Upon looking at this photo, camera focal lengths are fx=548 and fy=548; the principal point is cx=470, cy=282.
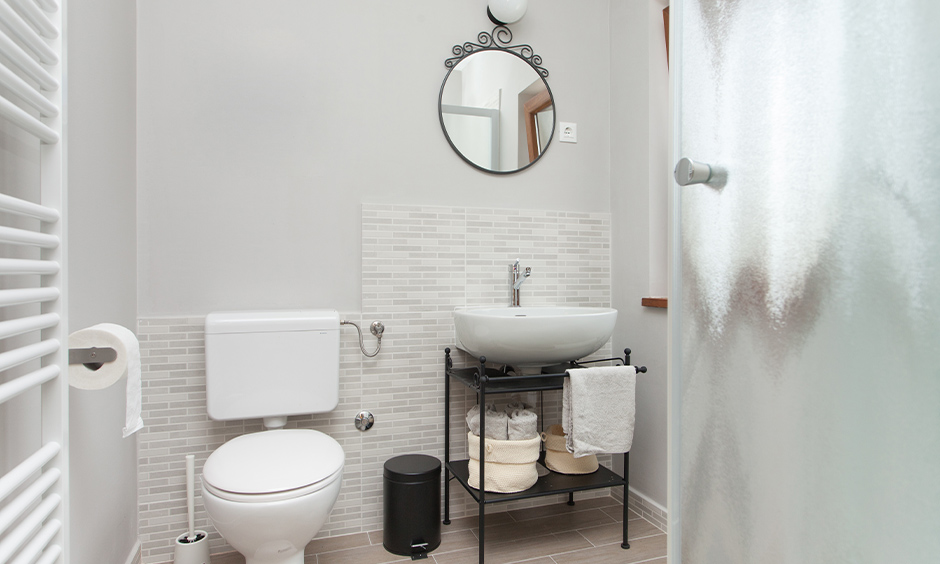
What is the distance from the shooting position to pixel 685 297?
2.67 feet

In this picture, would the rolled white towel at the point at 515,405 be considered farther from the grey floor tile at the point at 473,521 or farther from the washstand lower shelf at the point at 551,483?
→ the grey floor tile at the point at 473,521

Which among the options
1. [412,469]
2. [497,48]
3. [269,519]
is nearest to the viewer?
[269,519]

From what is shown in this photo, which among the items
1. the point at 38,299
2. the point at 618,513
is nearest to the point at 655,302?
the point at 618,513

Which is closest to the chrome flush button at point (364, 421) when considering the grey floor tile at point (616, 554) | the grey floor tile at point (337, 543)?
the grey floor tile at point (337, 543)

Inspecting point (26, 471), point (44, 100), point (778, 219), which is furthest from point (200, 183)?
point (778, 219)

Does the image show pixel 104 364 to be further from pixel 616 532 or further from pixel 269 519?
pixel 616 532

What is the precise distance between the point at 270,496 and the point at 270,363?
1.79 feet

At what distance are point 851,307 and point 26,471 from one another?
1037 mm

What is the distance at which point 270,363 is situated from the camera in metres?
1.88

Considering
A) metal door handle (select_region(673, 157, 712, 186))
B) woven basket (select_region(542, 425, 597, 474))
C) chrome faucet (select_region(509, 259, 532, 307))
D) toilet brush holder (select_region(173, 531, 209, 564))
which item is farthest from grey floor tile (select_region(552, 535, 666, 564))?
metal door handle (select_region(673, 157, 712, 186))

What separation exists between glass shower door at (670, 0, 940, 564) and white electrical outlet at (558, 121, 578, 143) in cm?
165

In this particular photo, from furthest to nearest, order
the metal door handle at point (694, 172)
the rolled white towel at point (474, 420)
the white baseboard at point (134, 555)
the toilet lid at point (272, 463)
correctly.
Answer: the rolled white towel at point (474, 420) < the white baseboard at point (134, 555) < the toilet lid at point (272, 463) < the metal door handle at point (694, 172)

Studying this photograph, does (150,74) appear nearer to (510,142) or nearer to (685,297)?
(510,142)

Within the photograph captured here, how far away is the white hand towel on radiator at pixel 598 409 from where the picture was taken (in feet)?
6.28
